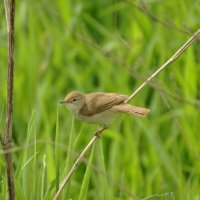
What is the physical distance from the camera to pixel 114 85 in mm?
5555

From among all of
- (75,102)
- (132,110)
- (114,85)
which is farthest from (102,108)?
(114,85)

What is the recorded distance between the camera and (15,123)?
217 inches

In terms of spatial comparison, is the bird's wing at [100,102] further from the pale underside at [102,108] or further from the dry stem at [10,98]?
the dry stem at [10,98]

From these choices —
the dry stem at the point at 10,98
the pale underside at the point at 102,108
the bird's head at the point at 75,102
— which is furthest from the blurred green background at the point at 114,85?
the dry stem at the point at 10,98

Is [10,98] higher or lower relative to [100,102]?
higher

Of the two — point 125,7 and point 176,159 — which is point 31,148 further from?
point 125,7

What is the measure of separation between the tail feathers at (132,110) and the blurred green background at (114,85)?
1.09 feet

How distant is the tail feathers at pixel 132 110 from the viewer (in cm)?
335

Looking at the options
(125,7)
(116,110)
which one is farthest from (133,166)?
(125,7)

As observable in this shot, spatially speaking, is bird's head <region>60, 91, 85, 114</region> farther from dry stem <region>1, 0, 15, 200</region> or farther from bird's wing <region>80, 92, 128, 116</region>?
dry stem <region>1, 0, 15, 200</region>

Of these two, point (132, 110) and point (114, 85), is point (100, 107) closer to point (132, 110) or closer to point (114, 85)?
point (132, 110)

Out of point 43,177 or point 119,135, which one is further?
point 119,135

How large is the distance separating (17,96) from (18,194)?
278 cm

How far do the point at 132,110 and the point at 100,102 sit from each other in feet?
1.29
